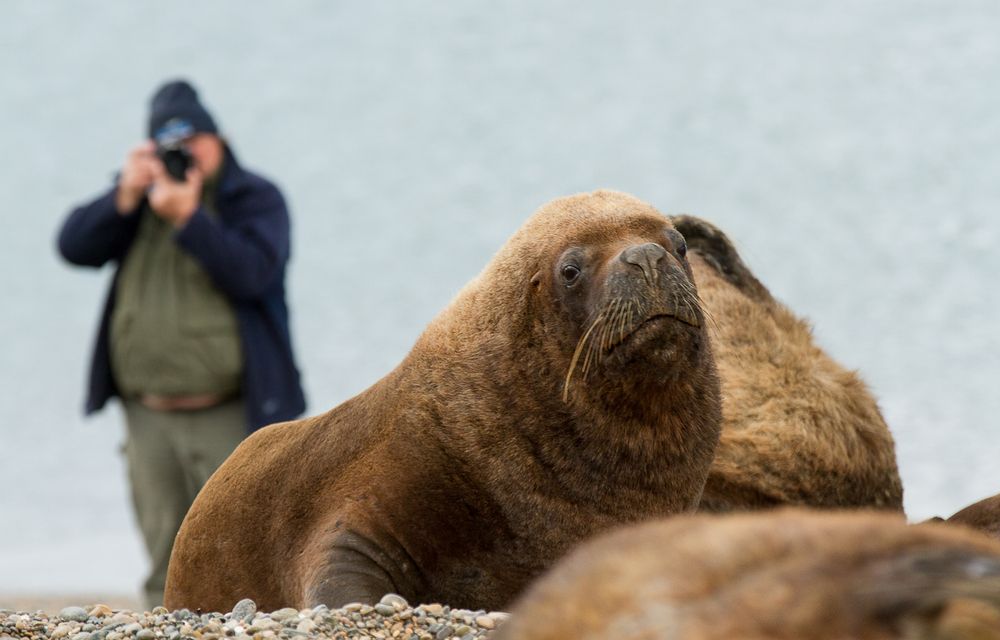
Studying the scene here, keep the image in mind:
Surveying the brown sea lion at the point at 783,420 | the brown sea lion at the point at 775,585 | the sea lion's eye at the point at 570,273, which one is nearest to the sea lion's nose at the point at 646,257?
the sea lion's eye at the point at 570,273

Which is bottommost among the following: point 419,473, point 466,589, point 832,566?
point 832,566

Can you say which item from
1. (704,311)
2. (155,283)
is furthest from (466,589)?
(155,283)

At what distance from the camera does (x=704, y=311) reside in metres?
5.79

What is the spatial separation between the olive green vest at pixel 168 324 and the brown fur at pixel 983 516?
4514 millimetres

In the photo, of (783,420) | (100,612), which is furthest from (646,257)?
(100,612)

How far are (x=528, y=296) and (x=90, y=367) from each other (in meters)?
4.59

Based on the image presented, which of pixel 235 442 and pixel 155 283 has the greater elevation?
pixel 155 283

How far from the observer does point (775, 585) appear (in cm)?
207

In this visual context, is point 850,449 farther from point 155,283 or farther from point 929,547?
point 929,547

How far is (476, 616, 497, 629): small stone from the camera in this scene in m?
4.68

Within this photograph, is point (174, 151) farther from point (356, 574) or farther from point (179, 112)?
point (356, 574)

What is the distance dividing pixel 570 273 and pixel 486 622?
5.15ft

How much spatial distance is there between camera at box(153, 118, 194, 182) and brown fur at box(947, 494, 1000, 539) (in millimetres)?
5031

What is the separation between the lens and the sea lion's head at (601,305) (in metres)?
5.47
